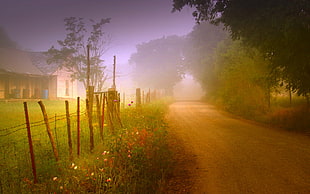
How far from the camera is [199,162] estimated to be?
245 inches

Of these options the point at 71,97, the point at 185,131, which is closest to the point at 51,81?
the point at 71,97

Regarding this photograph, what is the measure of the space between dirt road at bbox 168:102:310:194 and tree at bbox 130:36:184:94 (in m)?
42.0

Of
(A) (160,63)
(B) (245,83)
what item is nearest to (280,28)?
(B) (245,83)

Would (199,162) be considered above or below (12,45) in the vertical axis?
below

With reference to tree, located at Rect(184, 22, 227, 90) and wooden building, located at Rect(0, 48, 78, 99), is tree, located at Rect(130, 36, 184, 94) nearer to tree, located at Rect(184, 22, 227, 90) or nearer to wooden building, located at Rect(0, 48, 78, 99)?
tree, located at Rect(184, 22, 227, 90)

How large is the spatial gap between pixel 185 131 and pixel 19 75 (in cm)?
2756

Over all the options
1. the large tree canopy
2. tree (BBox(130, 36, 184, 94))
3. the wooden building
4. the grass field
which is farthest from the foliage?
tree (BBox(130, 36, 184, 94))

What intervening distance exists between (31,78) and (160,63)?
2771cm

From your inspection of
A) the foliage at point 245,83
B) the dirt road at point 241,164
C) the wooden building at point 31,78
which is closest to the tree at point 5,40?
the wooden building at point 31,78

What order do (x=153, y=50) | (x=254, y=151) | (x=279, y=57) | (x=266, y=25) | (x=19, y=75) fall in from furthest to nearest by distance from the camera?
1. (x=153, y=50)
2. (x=19, y=75)
3. (x=279, y=57)
4. (x=266, y=25)
5. (x=254, y=151)

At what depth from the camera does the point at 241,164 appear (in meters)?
5.81

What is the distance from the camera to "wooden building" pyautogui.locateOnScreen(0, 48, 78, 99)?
29766 millimetres

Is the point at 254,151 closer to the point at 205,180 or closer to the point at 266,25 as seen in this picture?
the point at 205,180

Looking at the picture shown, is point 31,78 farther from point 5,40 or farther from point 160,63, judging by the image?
point 5,40
